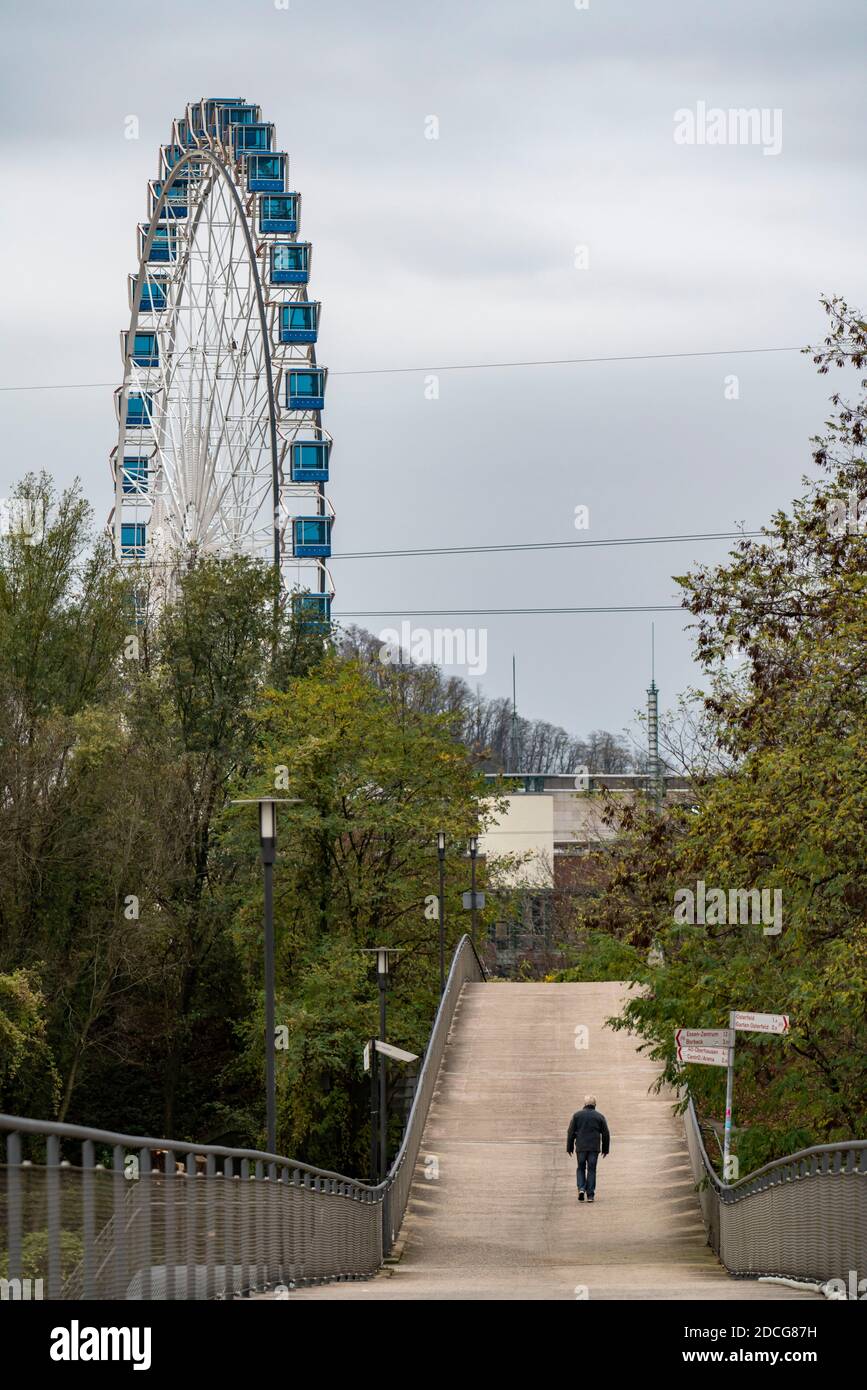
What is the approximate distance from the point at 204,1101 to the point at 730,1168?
27.0 meters

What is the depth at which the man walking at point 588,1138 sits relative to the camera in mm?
27281

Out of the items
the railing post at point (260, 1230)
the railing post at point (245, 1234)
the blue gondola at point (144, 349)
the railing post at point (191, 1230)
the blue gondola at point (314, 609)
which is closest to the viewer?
the railing post at point (191, 1230)

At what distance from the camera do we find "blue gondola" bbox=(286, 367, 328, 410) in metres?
52.9

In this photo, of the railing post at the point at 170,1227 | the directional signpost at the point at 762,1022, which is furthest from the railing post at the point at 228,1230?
the directional signpost at the point at 762,1022

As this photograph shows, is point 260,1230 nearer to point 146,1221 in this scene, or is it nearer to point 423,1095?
point 146,1221

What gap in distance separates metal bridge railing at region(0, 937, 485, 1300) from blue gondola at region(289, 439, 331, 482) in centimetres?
3462

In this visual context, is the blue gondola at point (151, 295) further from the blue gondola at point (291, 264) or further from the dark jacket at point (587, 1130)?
the dark jacket at point (587, 1130)

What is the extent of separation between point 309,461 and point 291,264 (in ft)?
16.9

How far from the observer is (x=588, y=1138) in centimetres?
2736

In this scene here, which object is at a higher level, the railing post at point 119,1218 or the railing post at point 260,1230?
the railing post at point 119,1218

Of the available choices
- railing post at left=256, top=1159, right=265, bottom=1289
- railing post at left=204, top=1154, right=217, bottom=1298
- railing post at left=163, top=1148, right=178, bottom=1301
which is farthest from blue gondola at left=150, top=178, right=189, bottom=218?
railing post at left=163, top=1148, right=178, bottom=1301

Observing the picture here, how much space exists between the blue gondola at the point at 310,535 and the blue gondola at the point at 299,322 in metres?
4.79

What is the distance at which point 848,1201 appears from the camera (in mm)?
12586
